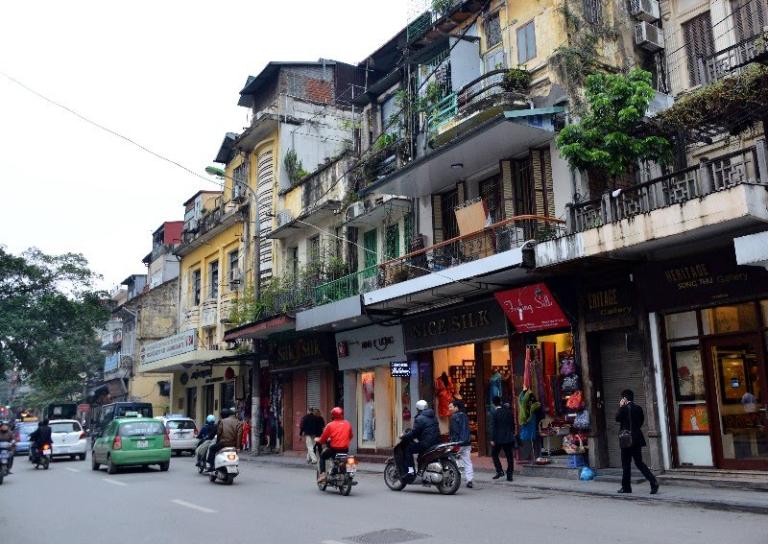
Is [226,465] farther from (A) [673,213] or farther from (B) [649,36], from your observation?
(B) [649,36]

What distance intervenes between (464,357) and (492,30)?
29.8 feet

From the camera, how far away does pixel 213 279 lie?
35.8 m

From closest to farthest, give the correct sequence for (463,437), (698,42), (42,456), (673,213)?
(673,213), (463,437), (698,42), (42,456)

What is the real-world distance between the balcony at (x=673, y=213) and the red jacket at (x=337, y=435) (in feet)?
17.8

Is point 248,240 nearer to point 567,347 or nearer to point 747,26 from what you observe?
point 567,347

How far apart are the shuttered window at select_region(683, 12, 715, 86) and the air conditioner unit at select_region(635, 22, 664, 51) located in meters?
0.67

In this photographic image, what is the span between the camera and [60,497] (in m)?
13.6

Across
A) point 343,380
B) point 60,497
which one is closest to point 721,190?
point 60,497

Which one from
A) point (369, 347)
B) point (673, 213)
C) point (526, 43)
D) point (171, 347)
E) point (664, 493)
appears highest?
point (526, 43)

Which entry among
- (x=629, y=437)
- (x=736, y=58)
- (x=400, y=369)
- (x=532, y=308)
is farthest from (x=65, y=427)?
(x=736, y=58)

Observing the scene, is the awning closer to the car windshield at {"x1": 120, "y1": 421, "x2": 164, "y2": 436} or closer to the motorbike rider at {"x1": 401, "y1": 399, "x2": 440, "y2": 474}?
the car windshield at {"x1": 120, "y1": 421, "x2": 164, "y2": 436}

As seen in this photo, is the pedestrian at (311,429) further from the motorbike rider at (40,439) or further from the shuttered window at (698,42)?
the shuttered window at (698,42)

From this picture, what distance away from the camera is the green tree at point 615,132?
1453 cm

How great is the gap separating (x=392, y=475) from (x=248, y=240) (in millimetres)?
19801
